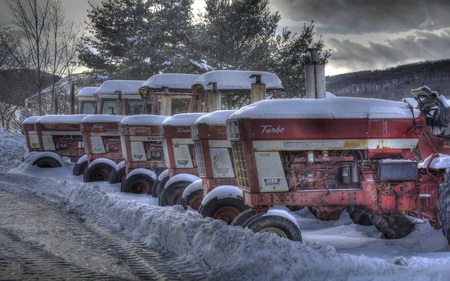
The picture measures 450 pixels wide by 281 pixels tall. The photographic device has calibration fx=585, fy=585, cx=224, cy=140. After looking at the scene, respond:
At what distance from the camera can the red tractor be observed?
20.9 ft

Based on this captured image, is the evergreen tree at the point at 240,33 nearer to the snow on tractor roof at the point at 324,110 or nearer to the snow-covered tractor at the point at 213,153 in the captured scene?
the snow-covered tractor at the point at 213,153

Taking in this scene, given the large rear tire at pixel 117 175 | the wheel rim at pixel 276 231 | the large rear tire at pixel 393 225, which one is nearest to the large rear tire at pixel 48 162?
the large rear tire at pixel 117 175

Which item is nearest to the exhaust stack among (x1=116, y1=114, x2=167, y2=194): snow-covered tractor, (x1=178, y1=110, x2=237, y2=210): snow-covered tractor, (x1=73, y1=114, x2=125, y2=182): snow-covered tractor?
(x1=178, y1=110, x2=237, y2=210): snow-covered tractor

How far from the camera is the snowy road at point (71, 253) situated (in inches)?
211

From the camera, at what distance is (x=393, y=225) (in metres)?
7.06

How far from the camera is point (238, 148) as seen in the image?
671 centimetres

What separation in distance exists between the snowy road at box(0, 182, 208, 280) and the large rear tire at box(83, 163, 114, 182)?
4901mm

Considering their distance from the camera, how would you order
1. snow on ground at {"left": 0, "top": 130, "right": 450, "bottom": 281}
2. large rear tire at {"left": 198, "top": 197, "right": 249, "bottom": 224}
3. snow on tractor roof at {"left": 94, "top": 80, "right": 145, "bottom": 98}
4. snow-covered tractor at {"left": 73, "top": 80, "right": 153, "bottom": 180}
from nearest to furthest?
snow on ground at {"left": 0, "top": 130, "right": 450, "bottom": 281}, large rear tire at {"left": 198, "top": 197, "right": 249, "bottom": 224}, snow-covered tractor at {"left": 73, "top": 80, "right": 153, "bottom": 180}, snow on tractor roof at {"left": 94, "top": 80, "right": 145, "bottom": 98}

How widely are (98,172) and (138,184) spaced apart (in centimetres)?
273

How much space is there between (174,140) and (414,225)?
16.7 ft

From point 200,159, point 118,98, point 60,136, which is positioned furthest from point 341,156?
point 60,136

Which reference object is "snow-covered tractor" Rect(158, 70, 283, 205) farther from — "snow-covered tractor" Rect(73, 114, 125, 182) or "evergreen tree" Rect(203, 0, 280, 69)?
"evergreen tree" Rect(203, 0, 280, 69)

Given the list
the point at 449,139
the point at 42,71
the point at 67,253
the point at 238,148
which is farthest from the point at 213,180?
the point at 42,71

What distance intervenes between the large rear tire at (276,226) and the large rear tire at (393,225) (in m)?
1.45
